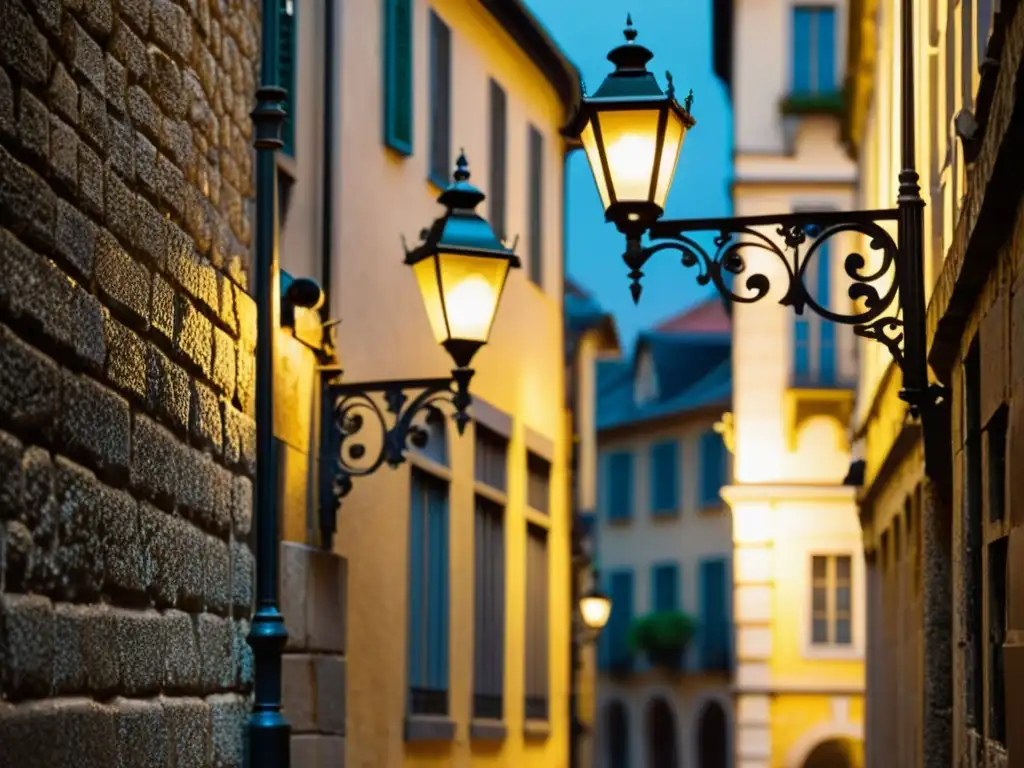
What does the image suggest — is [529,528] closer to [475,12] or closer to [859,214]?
[475,12]

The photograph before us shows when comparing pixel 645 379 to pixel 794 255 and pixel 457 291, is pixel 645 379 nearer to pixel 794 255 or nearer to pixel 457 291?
pixel 457 291

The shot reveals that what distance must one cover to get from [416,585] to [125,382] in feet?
27.4

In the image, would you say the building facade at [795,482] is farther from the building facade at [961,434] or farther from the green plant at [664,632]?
the green plant at [664,632]

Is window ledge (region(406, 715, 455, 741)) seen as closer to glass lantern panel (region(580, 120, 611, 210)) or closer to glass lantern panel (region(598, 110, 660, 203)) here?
glass lantern panel (region(580, 120, 611, 210))

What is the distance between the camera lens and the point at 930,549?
448 inches

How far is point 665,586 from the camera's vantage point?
52.2m

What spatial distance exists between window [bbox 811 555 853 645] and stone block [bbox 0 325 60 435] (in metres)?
25.4

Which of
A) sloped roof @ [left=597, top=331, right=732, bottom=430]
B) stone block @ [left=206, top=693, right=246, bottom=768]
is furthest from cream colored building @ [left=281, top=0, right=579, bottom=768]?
sloped roof @ [left=597, top=331, right=732, bottom=430]

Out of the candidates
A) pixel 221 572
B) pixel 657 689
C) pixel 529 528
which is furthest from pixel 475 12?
pixel 657 689

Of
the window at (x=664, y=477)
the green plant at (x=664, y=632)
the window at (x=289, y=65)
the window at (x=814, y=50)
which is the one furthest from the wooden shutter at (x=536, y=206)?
the window at (x=664, y=477)

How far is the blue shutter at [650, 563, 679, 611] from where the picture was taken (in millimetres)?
51812

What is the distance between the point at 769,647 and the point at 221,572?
22651mm

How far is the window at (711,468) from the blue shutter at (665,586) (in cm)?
203

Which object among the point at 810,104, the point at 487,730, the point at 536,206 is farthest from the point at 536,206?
the point at 810,104
